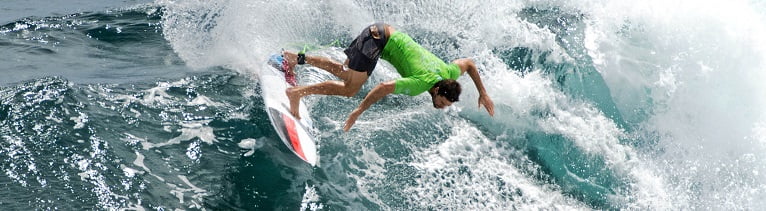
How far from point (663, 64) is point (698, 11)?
1538 mm

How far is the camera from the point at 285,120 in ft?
22.0

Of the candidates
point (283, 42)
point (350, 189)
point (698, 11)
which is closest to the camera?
point (350, 189)

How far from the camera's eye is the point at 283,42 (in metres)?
9.33

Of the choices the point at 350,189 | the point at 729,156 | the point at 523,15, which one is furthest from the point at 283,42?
the point at 729,156

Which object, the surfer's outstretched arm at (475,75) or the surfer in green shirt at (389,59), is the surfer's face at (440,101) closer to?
the surfer in green shirt at (389,59)

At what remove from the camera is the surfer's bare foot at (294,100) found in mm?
6746

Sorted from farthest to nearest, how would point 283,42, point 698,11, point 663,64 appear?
point 698,11 < point 663,64 < point 283,42

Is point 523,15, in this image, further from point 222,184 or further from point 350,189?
point 222,184

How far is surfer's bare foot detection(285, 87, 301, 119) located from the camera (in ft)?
22.1

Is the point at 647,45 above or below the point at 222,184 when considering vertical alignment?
above

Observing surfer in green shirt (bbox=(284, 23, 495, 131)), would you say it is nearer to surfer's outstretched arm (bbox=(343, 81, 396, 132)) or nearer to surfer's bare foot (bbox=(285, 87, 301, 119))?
surfer's bare foot (bbox=(285, 87, 301, 119))

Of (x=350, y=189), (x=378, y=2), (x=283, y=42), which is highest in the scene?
(x=378, y=2)

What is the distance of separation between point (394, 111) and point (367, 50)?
52.6 inches

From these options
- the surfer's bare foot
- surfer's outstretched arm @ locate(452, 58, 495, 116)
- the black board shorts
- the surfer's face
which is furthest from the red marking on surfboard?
surfer's outstretched arm @ locate(452, 58, 495, 116)
